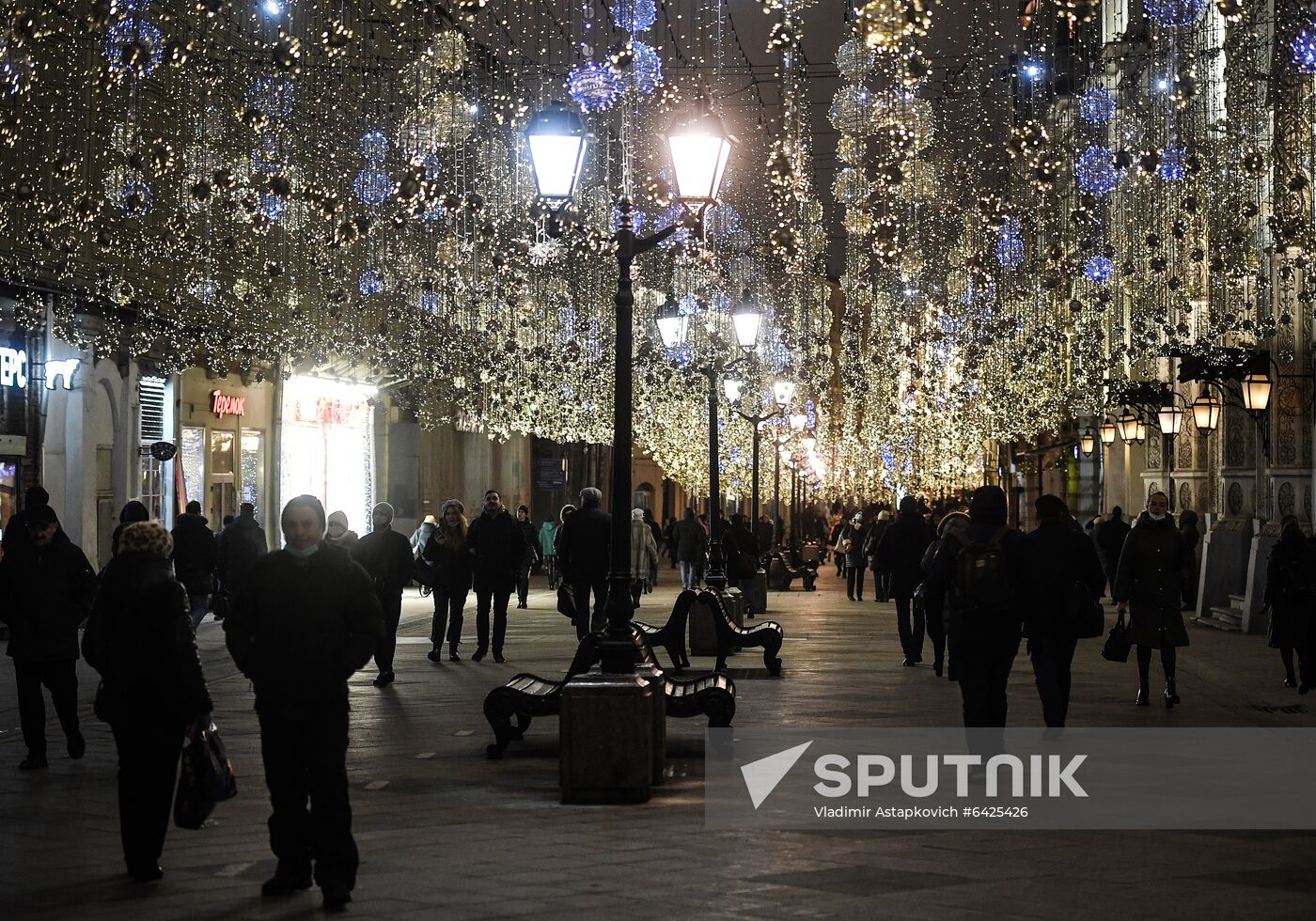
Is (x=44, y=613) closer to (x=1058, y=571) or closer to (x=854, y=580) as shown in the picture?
Answer: (x=1058, y=571)

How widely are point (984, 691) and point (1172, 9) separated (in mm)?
7576

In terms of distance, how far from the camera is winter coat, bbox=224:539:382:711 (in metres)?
7.96

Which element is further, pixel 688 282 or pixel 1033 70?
pixel 688 282

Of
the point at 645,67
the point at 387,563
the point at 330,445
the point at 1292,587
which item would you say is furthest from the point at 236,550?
the point at 330,445

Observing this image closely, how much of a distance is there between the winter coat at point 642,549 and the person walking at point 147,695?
21.2 meters

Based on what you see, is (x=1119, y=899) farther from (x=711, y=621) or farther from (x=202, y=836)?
(x=711, y=621)

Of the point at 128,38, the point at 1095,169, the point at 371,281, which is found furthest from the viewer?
the point at 371,281

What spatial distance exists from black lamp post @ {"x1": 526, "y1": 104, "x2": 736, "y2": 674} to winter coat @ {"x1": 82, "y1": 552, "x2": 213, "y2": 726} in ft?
9.90

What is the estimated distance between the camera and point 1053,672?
1324cm

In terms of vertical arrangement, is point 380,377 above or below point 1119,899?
above

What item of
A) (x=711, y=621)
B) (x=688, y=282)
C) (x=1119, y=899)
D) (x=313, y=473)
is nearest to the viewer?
(x=1119, y=899)

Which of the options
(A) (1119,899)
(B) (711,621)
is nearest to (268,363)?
(B) (711,621)

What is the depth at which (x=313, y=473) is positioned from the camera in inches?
1714

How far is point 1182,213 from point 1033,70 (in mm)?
7358
